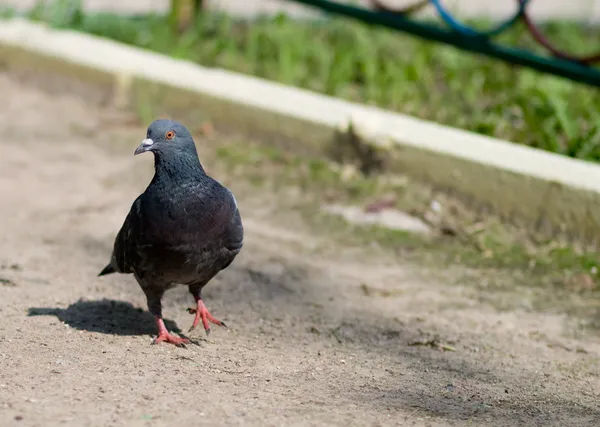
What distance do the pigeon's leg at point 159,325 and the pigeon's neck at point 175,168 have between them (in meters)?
0.47

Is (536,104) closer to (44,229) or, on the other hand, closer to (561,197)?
(561,197)

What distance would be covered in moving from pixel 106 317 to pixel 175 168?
2.55 feet

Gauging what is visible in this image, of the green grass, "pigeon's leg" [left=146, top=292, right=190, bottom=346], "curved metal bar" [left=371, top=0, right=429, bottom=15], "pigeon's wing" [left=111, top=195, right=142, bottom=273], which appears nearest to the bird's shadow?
"pigeon's leg" [left=146, top=292, right=190, bottom=346]

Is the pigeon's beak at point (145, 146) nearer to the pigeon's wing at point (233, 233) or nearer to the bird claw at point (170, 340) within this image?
the pigeon's wing at point (233, 233)

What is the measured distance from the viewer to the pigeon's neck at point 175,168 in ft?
11.4

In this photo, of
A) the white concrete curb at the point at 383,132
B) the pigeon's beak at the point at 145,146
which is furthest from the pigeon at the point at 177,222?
the white concrete curb at the point at 383,132

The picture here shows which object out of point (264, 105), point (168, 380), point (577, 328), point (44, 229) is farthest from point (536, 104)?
point (168, 380)

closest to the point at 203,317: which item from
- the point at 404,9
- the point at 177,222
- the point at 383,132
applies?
the point at 177,222

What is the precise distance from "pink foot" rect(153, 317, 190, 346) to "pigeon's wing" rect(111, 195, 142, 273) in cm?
23

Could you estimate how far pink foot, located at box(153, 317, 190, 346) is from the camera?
3607 millimetres

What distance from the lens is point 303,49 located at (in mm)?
6621

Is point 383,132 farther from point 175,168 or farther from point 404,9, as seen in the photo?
point 175,168

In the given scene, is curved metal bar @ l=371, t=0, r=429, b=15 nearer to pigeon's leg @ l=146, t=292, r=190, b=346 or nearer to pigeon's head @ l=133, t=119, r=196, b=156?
pigeon's head @ l=133, t=119, r=196, b=156

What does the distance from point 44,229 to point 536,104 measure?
9.36ft
